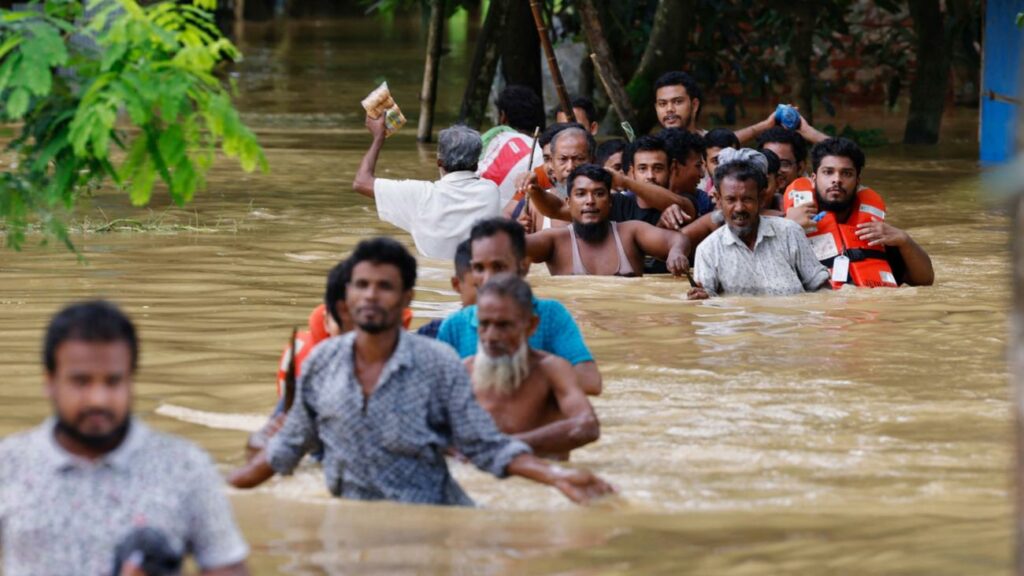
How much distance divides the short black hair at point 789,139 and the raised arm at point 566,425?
198 inches

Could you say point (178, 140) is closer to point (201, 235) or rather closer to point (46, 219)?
point (46, 219)

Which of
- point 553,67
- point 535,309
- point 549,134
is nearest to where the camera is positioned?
point 535,309

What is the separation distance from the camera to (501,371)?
599 centimetres

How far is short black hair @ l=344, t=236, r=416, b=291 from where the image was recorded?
530 cm

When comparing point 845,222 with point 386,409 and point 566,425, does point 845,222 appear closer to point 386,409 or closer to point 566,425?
point 566,425

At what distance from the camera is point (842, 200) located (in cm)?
982

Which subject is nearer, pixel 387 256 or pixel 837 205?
pixel 387 256

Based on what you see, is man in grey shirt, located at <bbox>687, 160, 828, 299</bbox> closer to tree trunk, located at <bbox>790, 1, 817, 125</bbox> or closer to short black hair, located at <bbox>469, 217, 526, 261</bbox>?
short black hair, located at <bbox>469, 217, 526, 261</bbox>

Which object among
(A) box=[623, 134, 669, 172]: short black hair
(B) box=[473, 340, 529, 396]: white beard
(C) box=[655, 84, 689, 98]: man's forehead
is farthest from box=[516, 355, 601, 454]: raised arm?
(C) box=[655, 84, 689, 98]: man's forehead

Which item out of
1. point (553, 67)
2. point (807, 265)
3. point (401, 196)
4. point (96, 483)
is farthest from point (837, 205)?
A: point (96, 483)

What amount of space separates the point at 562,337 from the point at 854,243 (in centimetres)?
372

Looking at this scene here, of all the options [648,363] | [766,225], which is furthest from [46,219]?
[766,225]

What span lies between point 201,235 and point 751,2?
9.02 metres

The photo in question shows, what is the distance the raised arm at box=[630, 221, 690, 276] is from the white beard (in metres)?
3.76
